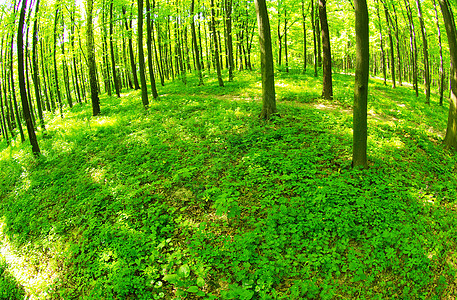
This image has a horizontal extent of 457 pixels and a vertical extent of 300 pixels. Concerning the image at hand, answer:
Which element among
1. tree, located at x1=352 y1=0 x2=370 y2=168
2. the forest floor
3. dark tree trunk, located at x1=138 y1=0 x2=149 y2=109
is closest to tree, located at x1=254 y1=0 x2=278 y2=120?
the forest floor

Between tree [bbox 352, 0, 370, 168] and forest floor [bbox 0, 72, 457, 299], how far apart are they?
51cm

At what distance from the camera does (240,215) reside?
18.4 feet

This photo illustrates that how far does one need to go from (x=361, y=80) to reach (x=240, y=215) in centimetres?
425

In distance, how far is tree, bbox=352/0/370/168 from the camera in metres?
5.62

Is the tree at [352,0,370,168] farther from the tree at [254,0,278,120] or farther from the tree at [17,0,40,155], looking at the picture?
the tree at [17,0,40,155]

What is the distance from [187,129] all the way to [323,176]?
18.9ft

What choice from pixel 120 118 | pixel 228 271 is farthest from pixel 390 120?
pixel 120 118

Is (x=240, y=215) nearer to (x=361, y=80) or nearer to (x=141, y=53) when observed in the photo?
(x=361, y=80)

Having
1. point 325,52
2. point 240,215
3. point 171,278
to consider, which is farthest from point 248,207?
point 325,52

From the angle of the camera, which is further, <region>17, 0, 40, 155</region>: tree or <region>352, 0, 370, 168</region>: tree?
<region>17, 0, 40, 155</region>: tree

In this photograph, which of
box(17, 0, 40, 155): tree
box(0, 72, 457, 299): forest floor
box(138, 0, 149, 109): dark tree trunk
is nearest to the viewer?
box(0, 72, 457, 299): forest floor

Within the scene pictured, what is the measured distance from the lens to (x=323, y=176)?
6.38m

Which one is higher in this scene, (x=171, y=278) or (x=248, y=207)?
(x=248, y=207)

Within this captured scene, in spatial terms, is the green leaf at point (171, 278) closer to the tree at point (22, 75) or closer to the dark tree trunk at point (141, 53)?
the tree at point (22, 75)
